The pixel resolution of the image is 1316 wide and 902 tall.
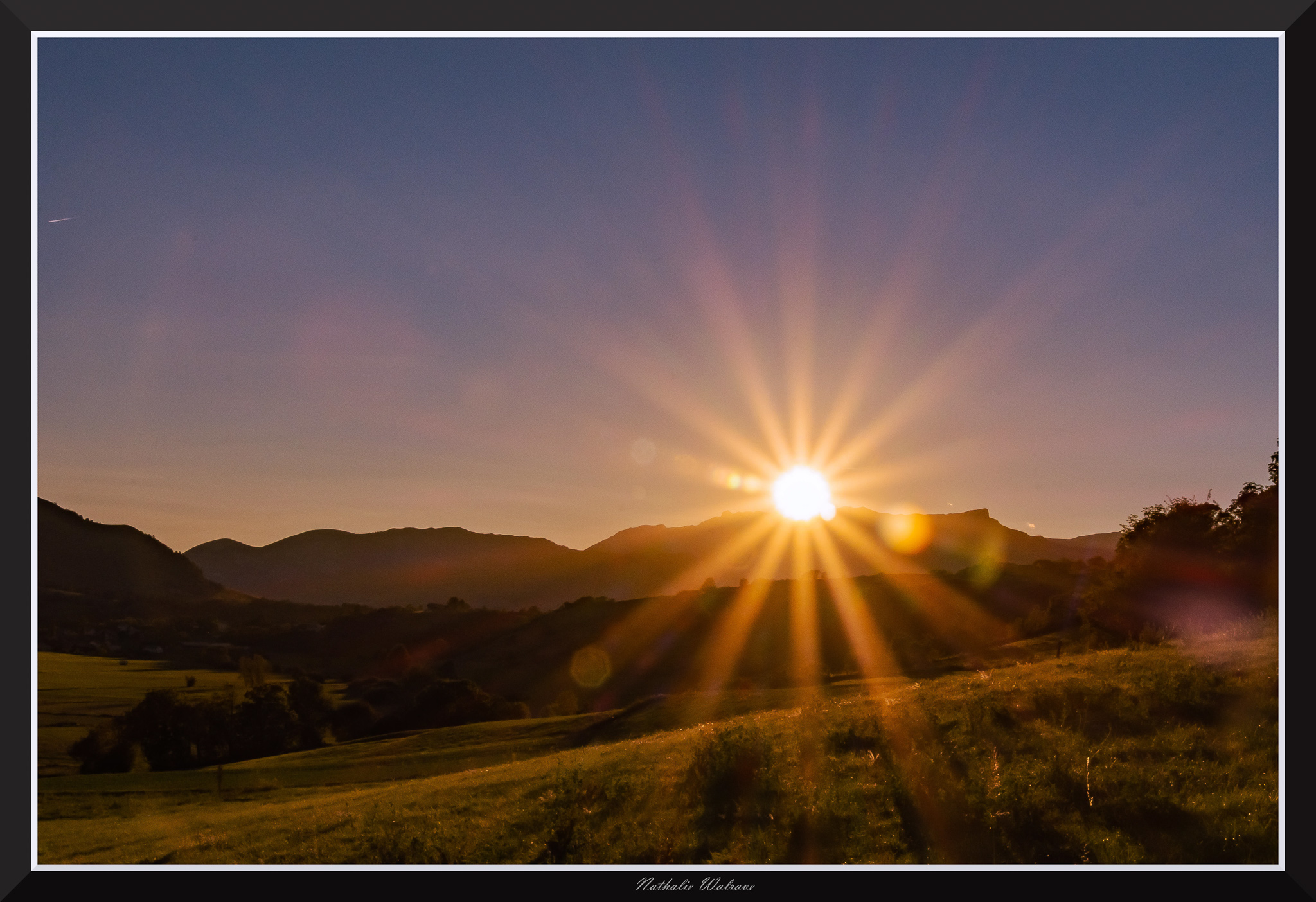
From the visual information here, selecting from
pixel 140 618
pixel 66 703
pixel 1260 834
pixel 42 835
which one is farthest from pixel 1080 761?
pixel 140 618

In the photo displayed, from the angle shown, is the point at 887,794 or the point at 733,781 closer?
the point at 887,794

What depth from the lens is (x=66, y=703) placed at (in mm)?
61188

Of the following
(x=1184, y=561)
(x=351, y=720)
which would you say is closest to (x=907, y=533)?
(x=351, y=720)

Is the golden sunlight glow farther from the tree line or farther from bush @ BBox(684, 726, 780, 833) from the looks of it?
bush @ BBox(684, 726, 780, 833)

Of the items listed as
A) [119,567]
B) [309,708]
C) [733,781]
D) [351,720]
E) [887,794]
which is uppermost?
[887,794]

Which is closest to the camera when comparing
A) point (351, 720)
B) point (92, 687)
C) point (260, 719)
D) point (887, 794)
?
point (887, 794)

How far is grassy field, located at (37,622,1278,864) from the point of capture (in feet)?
32.2

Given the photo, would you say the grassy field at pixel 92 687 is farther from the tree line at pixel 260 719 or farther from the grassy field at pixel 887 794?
the grassy field at pixel 887 794

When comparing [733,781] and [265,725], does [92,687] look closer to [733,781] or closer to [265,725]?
[265,725]

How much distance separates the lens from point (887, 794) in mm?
10875

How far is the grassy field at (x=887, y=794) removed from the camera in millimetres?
9805

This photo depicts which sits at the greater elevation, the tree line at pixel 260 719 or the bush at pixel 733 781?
the bush at pixel 733 781

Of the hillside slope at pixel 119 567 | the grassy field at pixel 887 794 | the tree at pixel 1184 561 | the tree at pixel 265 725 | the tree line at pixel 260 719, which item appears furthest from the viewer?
the hillside slope at pixel 119 567

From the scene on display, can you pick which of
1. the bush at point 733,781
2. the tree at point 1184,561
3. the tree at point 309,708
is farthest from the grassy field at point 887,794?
the tree at point 309,708
